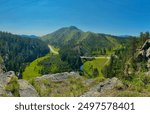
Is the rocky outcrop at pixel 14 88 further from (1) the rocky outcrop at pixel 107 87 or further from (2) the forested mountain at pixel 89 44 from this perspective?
(2) the forested mountain at pixel 89 44

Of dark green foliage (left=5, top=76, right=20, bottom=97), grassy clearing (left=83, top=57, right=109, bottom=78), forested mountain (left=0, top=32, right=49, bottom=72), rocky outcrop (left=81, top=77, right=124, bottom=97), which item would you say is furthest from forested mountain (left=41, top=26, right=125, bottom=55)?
rocky outcrop (left=81, top=77, right=124, bottom=97)

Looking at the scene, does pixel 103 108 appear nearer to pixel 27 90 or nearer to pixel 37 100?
pixel 37 100

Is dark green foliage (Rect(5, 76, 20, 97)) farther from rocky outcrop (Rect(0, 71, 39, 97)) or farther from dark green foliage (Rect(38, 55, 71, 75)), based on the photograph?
dark green foliage (Rect(38, 55, 71, 75))

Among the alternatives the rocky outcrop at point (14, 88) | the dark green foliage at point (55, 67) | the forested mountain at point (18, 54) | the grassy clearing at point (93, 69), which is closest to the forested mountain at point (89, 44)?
the forested mountain at point (18, 54)

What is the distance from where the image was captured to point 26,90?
7.59 m

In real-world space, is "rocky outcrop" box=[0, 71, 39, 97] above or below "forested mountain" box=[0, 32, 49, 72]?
below

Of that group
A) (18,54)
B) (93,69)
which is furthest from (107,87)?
(18,54)

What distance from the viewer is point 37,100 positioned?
16.7ft

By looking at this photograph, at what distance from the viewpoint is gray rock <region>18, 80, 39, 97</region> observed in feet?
24.1

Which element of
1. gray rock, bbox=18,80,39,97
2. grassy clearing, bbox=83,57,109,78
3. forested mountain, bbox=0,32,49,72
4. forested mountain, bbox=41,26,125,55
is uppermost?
forested mountain, bbox=41,26,125,55

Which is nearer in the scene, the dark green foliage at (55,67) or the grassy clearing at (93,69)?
the dark green foliage at (55,67)

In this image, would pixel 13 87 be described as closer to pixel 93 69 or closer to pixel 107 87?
pixel 107 87

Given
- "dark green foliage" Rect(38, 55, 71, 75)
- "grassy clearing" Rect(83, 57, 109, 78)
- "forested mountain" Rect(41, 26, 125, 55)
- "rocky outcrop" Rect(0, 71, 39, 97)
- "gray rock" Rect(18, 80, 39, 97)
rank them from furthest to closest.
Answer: "forested mountain" Rect(41, 26, 125, 55) < "grassy clearing" Rect(83, 57, 109, 78) < "dark green foliage" Rect(38, 55, 71, 75) < "gray rock" Rect(18, 80, 39, 97) < "rocky outcrop" Rect(0, 71, 39, 97)

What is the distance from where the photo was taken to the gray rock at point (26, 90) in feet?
24.1
